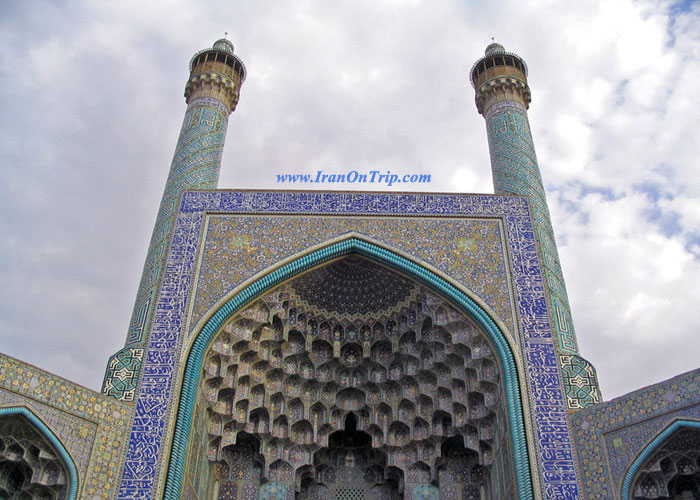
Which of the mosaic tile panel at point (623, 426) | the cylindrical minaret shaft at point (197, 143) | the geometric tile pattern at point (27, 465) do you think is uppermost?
the cylindrical minaret shaft at point (197, 143)

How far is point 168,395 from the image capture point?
19.0 ft

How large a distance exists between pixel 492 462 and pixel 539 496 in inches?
47.6

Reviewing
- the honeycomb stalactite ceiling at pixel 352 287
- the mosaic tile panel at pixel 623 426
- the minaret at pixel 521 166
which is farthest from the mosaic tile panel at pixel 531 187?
the honeycomb stalactite ceiling at pixel 352 287

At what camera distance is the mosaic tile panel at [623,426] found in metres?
4.98

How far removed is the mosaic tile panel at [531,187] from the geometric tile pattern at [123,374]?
11.9ft

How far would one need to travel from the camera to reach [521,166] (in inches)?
317

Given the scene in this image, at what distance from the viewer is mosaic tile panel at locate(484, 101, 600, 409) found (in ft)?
19.5

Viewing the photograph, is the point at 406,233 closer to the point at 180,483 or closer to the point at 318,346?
the point at 318,346

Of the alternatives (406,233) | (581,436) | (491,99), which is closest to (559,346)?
(581,436)

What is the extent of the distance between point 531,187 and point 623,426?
10.6 feet

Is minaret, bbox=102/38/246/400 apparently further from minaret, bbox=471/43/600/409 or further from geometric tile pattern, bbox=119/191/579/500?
minaret, bbox=471/43/600/409

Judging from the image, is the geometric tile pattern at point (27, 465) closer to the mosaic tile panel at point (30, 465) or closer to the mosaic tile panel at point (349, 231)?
the mosaic tile panel at point (30, 465)

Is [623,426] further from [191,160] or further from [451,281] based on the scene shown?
[191,160]

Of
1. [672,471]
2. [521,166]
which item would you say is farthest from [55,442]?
[521,166]
